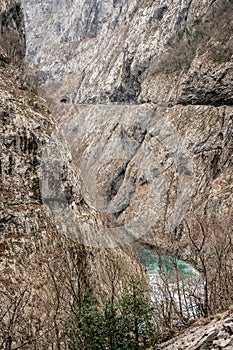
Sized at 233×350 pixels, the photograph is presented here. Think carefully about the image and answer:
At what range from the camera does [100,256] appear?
86.5 feet

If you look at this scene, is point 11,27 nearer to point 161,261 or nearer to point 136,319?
point 161,261

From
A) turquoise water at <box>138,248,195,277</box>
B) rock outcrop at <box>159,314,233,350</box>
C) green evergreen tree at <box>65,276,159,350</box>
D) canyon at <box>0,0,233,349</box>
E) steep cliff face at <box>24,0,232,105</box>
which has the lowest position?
rock outcrop at <box>159,314,233,350</box>

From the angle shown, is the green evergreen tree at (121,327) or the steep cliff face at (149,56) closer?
the green evergreen tree at (121,327)

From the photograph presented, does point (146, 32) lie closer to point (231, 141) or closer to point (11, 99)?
point (231, 141)

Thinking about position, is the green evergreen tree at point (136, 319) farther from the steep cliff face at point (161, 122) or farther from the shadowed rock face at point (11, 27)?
the shadowed rock face at point (11, 27)

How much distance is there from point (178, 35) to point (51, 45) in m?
95.0

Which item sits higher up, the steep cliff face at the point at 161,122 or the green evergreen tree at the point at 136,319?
the steep cliff face at the point at 161,122

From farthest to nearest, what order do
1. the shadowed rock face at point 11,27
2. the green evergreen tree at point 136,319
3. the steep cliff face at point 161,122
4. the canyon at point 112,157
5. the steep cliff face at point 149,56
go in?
the steep cliff face at point 149,56, the steep cliff face at point 161,122, the shadowed rock face at point 11,27, the canyon at point 112,157, the green evergreen tree at point 136,319

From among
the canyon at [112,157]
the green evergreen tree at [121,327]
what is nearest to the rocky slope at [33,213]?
the canyon at [112,157]

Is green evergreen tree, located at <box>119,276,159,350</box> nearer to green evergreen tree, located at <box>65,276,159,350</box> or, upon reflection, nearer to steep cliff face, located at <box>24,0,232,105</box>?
green evergreen tree, located at <box>65,276,159,350</box>

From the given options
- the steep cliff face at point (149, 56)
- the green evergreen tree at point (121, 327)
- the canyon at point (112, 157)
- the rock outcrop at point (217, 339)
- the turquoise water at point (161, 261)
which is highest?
the steep cliff face at point (149, 56)

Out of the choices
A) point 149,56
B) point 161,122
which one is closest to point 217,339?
point 161,122

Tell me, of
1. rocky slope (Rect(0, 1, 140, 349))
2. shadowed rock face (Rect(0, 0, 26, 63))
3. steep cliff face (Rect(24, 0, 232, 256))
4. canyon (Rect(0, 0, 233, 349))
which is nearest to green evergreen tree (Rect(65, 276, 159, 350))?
canyon (Rect(0, 0, 233, 349))

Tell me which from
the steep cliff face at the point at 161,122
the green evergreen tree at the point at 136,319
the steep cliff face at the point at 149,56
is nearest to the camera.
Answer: the green evergreen tree at the point at 136,319
